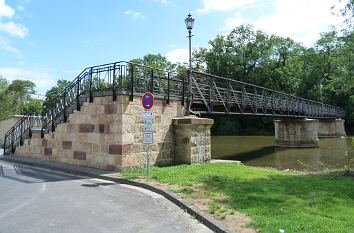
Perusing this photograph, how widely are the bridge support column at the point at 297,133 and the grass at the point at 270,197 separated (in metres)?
32.9

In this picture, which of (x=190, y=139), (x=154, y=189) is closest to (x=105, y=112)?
(x=190, y=139)

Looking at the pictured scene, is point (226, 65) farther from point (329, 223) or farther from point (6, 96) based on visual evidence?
point (329, 223)

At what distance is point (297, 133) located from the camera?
4472 centimetres

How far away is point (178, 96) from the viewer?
53.8 feet

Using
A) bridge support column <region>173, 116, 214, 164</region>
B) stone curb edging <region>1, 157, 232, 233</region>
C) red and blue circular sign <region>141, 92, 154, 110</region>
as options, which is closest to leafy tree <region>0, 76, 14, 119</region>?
stone curb edging <region>1, 157, 232, 233</region>

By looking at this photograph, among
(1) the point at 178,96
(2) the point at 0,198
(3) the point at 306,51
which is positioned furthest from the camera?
(3) the point at 306,51

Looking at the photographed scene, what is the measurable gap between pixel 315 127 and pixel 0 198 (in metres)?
41.8

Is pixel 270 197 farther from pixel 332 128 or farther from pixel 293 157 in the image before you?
pixel 332 128

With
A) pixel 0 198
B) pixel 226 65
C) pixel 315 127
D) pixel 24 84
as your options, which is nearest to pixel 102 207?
pixel 0 198

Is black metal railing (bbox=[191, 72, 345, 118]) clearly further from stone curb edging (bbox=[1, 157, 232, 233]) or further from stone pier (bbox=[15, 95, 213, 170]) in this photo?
stone curb edging (bbox=[1, 157, 232, 233])

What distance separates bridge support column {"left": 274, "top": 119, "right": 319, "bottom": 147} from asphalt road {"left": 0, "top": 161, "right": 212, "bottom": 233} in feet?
119

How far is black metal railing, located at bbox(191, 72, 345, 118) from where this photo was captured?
20469 mm

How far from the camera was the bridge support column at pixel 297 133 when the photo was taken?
143 feet

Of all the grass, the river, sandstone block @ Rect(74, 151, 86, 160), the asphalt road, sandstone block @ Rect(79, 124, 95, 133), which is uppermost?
sandstone block @ Rect(79, 124, 95, 133)
